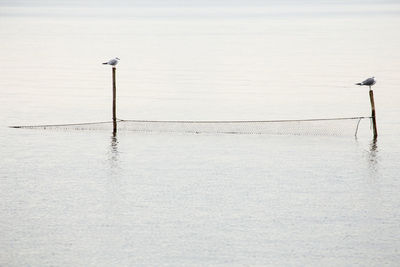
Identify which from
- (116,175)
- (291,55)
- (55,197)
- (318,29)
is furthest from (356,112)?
(318,29)

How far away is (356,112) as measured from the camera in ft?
180

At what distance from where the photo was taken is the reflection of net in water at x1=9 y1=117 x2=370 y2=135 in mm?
45750

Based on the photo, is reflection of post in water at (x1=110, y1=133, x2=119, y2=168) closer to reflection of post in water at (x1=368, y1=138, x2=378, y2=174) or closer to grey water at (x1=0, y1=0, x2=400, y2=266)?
grey water at (x1=0, y1=0, x2=400, y2=266)

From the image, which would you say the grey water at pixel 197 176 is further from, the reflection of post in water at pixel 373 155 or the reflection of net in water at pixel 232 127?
the reflection of net in water at pixel 232 127

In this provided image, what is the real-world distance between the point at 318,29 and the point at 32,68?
7757cm

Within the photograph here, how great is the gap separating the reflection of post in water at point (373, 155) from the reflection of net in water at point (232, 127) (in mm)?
2363

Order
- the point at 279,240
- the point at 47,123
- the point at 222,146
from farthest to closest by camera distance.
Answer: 1. the point at 47,123
2. the point at 222,146
3. the point at 279,240

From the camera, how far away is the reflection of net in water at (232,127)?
45.8 metres

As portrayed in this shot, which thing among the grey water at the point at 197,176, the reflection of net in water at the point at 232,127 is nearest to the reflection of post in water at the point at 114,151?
the grey water at the point at 197,176

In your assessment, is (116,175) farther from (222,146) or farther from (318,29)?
(318,29)

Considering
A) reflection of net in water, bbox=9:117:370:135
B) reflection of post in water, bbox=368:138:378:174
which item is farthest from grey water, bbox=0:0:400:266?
reflection of net in water, bbox=9:117:370:135

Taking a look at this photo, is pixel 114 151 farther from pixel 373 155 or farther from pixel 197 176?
pixel 373 155

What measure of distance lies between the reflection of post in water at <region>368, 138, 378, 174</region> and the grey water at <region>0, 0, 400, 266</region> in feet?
0.16

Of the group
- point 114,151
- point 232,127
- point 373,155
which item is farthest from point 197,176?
point 232,127
